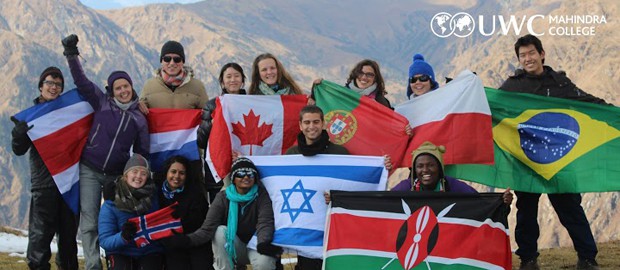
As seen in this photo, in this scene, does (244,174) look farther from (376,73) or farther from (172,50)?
(376,73)

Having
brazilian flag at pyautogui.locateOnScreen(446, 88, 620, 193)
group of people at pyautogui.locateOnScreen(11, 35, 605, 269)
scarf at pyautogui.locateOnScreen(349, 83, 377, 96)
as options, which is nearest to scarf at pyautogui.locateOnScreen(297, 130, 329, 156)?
group of people at pyautogui.locateOnScreen(11, 35, 605, 269)

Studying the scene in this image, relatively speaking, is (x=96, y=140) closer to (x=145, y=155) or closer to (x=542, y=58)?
(x=145, y=155)

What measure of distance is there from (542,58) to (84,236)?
Result: 7025 mm

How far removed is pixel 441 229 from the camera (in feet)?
31.3

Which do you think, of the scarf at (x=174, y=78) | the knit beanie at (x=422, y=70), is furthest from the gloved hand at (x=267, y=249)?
the knit beanie at (x=422, y=70)

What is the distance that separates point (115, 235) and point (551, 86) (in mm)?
6652

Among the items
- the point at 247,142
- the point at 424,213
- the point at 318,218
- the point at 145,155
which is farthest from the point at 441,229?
the point at 145,155

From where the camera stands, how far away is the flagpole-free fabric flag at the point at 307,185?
10.0 meters

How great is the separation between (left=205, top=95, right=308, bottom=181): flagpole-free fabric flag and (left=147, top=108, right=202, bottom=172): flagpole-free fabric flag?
2.51ft

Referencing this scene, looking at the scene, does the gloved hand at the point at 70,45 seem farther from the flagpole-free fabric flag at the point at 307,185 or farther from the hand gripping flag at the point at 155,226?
the flagpole-free fabric flag at the point at 307,185

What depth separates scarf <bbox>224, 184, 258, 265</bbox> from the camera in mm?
9898

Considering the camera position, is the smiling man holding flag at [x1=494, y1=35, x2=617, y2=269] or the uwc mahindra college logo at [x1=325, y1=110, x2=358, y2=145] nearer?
the smiling man holding flag at [x1=494, y1=35, x2=617, y2=269]

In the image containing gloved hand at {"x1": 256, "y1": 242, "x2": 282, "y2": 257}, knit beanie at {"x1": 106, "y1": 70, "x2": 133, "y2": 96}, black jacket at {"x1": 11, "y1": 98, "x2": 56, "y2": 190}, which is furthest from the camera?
black jacket at {"x1": 11, "y1": 98, "x2": 56, "y2": 190}

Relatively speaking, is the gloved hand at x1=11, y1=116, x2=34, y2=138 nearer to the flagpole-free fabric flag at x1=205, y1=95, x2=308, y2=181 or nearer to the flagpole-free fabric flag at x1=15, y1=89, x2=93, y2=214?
the flagpole-free fabric flag at x1=15, y1=89, x2=93, y2=214
